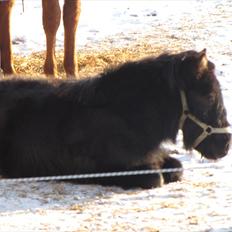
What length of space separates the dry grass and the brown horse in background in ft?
0.60

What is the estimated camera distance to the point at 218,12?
12.8 meters

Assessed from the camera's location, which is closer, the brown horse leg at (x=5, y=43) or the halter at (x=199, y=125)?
the halter at (x=199, y=125)

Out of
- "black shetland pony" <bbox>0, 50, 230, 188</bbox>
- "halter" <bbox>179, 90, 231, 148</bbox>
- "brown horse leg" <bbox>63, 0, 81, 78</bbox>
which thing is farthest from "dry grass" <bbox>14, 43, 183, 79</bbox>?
"halter" <bbox>179, 90, 231, 148</bbox>

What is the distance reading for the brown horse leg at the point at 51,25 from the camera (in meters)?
Result: 8.21

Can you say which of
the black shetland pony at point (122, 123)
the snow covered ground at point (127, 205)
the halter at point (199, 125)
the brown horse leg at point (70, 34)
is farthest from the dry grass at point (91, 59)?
the halter at point (199, 125)

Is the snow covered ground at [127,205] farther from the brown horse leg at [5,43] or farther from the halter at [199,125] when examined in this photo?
the brown horse leg at [5,43]

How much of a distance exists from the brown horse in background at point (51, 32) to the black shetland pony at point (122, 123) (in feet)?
8.29

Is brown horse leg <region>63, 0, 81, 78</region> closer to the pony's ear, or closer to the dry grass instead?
the dry grass

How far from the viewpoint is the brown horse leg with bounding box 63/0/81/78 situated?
27.7 feet

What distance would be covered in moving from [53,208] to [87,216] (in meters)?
0.28

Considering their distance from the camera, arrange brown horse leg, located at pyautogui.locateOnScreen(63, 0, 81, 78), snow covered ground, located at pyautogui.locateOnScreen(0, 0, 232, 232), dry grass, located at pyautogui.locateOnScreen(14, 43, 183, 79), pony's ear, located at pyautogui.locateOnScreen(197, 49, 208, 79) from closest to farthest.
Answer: snow covered ground, located at pyautogui.locateOnScreen(0, 0, 232, 232) < pony's ear, located at pyautogui.locateOnScreen(197, 49, 208, 79) < brown horse leg, located at pyautogui.locateOnScreen(63, 0, 81, 78) < dry grass, located at pyautogui.locateOnScreen(14, 43, 183, 79)

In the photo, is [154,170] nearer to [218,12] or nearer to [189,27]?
[189,27]

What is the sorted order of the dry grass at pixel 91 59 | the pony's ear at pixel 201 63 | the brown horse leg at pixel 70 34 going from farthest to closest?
the dry grass at pixel 91 59 → the brown horse leg at pixel 70 34 → the pony's ear at pixel 201 63

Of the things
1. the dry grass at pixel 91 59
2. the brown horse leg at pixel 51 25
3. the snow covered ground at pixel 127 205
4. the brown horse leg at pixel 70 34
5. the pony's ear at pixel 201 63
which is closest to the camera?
the snow covered ground at pixel 127 205
